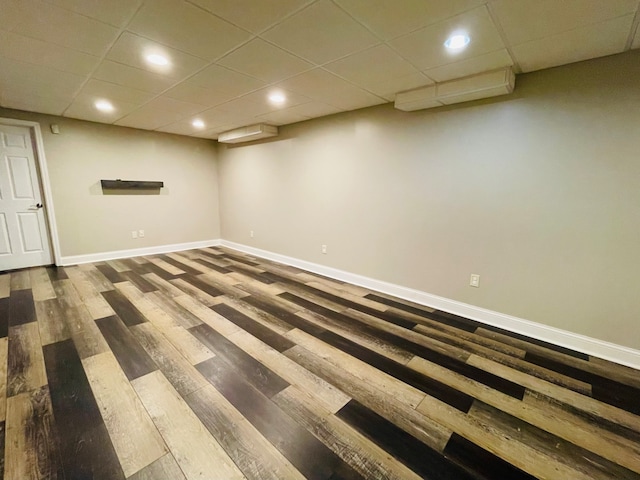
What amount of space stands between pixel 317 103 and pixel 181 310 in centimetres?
286

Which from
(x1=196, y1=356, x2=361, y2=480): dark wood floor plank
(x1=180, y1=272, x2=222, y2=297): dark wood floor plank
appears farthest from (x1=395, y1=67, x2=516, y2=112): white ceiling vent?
(x1=180, y1=272, x2=222, y2=297): dark wood floor plank

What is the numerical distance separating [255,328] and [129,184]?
4099 millimetres

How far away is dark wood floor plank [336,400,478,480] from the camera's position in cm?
128

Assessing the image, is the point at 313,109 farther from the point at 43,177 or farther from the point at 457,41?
the point at 43,177

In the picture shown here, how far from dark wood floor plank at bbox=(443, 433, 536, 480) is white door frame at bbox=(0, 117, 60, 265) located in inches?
229

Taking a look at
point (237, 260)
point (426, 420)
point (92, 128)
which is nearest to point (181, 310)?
point (237, 260)

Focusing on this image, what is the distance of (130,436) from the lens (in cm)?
143

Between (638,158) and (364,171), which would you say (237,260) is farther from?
(638,158)

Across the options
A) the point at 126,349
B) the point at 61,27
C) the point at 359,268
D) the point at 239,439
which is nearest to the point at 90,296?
the point at 126,349

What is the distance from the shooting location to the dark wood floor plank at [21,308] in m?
2.64

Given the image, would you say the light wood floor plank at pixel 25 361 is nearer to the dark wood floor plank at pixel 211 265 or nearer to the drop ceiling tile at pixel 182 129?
the dark wood floor plank at pixel 211 265

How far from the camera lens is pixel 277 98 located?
10.4 feet

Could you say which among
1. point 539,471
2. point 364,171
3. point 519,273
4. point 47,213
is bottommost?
point 539,471

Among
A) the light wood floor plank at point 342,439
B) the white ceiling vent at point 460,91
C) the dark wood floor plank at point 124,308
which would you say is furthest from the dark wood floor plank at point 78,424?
the white ceiling vent at point 460,91
